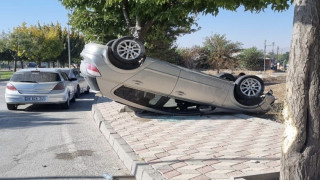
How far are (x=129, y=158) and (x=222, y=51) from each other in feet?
66.1

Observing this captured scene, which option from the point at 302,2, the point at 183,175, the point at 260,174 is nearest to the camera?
the point at 302,2

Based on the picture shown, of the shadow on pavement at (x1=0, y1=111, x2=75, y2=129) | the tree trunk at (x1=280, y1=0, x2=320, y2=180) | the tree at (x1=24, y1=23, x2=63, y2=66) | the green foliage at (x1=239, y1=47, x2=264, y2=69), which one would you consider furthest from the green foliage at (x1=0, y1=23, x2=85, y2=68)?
the tree trunk at (x1=280, y1=0, x2=320, y2=180)

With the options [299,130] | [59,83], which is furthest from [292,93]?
[59,83]

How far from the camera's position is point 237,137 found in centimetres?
660

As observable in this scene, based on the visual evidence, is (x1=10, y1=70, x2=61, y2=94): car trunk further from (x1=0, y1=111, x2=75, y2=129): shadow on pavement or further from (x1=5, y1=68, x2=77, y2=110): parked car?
(x1=0, y1=111, x2=75, y2=129): shadow on pavement

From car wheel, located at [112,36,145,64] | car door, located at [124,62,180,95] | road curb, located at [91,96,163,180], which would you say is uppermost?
car wheel, located at [112,36,145,64]

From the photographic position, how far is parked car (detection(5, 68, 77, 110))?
11328mm

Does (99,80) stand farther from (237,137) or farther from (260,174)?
(260,174)

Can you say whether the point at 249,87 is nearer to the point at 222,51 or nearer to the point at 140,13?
the point at 140,13

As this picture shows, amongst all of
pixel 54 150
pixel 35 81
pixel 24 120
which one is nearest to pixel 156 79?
pixel 54 150

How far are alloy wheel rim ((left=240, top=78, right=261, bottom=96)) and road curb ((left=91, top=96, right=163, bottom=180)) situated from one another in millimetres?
3542

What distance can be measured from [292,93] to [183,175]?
1.78 metres

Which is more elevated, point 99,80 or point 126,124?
point 99,80

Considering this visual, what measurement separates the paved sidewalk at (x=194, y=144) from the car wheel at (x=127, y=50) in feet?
4.78
